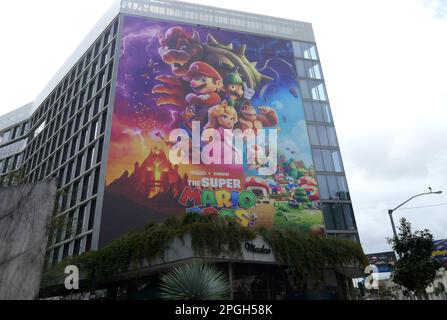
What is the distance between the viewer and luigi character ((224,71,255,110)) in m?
45.9

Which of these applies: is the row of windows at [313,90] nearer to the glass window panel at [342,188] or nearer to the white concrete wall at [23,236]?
the glass window panel at [342,188]

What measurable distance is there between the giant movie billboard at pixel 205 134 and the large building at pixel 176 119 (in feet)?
0.46

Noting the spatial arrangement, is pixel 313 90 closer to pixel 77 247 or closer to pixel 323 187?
pixel 323 187

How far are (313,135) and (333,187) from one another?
7621 mm

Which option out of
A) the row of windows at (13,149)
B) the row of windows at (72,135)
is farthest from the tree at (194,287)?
the row of windows at (13,149)

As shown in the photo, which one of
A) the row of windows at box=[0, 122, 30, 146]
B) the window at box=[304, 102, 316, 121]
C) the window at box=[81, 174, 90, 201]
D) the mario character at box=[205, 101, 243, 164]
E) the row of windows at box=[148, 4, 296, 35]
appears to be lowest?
the window at box=[81, 174, 90, 201]

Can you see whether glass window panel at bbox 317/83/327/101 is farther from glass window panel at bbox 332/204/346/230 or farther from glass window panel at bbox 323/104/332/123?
glass window panel at bbox 332/204/346/230

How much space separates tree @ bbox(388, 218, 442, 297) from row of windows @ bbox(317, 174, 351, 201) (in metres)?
22.7

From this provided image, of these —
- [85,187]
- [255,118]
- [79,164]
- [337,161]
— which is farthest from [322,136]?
[79,164]

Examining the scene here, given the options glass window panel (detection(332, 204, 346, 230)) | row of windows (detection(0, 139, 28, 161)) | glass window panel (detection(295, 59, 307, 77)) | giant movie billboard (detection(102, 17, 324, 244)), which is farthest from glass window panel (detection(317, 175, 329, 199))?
row of windows (detection(0, 139, 28, 161))

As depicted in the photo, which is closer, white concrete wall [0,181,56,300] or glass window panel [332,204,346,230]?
white concrete wall [0,181,56,300]

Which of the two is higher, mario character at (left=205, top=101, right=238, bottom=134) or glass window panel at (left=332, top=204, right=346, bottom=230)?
mario character at (left=205, top=101, right=238, bottom=134)

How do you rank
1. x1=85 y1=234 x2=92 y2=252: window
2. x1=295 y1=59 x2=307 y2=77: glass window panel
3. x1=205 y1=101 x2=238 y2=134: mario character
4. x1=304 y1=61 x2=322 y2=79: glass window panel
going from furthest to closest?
x1=304 y1=61 x2=322 y2=79: glass window panel, x1=295 y1=59 x2=307 y2=77: glass window panel, x1=205 y1=101 x2=238 y2=134: mario character, x1=85 y1=234 x2=92 y2=252: window

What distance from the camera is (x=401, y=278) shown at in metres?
22.8
